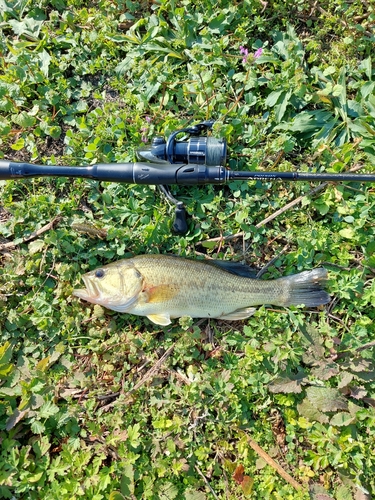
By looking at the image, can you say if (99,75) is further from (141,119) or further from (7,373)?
(7,373)

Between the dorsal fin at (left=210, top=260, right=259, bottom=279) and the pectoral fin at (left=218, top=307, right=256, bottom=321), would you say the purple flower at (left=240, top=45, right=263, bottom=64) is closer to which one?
the dorsal fin at (left=210, top=260, right=259, bottom=279)

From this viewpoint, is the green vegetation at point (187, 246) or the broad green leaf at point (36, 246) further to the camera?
the broad green leaf at point (36, 246)

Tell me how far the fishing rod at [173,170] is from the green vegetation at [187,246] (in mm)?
463

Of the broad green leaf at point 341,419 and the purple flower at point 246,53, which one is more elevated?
the purple flower at point 246,53

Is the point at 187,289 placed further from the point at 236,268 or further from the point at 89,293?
the point at 89,293

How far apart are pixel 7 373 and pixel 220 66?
347 cm

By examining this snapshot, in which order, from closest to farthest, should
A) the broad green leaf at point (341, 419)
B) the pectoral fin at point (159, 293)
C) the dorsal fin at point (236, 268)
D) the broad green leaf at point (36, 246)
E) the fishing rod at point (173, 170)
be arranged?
the fishing rod at point (173, 170)
the broad green leaf at point (341, 419)
the pectoral fin at point (159, 293)
the dorsal fin at point (236, 268)
the broad green leaf at point (36, 246)

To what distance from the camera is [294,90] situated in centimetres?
390

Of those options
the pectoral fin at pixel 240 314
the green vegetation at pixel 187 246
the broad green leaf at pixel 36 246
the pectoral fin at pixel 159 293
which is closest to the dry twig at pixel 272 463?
the green vegetation at pixel 187 246

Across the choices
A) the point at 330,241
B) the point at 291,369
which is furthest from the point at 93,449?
the point at 330,241

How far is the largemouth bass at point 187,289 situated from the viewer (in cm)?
364

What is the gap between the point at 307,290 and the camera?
366cm

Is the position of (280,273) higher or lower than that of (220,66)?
lower

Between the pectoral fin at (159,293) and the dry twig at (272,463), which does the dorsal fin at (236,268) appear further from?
the dry twig at (272,463)
